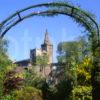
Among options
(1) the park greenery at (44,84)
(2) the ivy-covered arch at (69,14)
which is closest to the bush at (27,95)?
(1) the park greenery at (44,84)

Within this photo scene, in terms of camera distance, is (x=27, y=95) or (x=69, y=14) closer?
(x=69, y=14)

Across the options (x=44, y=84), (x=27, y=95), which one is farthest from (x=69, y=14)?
(x=44, y=84)

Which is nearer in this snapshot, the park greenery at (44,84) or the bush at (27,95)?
the park greenery at (44,84)

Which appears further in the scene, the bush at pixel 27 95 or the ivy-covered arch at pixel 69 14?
the bush at pixel 27 95

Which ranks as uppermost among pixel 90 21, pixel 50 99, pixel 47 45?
pixel 47 45

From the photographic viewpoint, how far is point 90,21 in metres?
14.4

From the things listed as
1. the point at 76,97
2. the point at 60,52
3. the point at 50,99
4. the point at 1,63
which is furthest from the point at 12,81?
the point at 60,52

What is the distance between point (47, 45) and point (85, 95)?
124 meters

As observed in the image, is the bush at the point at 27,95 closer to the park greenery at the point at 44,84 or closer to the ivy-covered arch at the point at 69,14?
the park greenery at the point at 44,84

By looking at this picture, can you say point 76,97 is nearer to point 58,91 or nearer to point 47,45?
point 58,91

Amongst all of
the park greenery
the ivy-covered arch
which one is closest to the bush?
the park greenery

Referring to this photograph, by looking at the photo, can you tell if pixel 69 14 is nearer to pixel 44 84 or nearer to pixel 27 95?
pixel 27 95

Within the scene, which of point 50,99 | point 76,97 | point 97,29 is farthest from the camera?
point 50,99

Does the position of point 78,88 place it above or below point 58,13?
below
